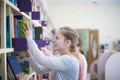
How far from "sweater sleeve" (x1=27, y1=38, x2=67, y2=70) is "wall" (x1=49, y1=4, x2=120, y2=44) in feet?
20.3

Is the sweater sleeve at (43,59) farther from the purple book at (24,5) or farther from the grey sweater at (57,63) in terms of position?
the purple book at (24,5)

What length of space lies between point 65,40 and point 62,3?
20.0 ft

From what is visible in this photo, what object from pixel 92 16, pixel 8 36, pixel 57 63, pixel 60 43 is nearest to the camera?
pixel 8 36

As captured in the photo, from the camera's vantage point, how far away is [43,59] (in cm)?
133

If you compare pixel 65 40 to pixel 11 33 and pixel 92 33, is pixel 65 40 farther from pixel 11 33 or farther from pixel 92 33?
pixel 92 33

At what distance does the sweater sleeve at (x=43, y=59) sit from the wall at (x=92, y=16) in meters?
6.18

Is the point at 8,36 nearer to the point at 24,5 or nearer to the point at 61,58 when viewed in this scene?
the point at 24,5

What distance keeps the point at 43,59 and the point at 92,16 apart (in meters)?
6.45

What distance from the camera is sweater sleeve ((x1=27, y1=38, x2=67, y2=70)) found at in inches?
51.1

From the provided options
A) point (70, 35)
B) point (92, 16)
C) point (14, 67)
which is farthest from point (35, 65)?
point (92, 16)

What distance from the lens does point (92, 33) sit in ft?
24.5

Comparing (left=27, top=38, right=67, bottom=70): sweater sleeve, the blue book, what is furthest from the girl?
the blue book

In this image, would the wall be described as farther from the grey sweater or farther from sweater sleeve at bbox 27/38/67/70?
sweater sleeve at bbox 27/38/67/70

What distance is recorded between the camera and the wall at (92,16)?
7.51 m
